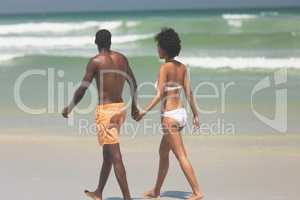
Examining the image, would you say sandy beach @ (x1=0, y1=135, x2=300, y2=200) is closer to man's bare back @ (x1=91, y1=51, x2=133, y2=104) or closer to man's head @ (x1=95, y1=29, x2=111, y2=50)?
man's bare back @ (x1=91, y1=51, x2=133, y2=104)

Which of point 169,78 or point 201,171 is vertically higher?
point 169,78

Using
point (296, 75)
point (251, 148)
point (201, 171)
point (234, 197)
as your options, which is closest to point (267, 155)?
point (251, 148)

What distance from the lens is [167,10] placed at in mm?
33000

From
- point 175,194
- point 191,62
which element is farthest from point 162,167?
point 191,62

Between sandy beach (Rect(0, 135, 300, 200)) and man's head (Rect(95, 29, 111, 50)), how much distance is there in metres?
1.38

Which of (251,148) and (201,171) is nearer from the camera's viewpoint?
(201,171)

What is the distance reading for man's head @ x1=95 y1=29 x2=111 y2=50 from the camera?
5.09 meters

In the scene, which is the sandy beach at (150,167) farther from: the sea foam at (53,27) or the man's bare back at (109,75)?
the sea foam at (53,27)

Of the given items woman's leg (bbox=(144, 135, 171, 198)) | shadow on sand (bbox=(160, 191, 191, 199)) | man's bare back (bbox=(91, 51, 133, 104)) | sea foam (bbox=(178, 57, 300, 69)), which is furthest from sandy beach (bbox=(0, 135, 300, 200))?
sea foam (bbox=(178, 57, 300, 69))

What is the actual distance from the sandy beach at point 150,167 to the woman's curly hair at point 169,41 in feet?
4.27

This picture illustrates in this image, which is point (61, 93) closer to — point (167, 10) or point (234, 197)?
point (234, 197)

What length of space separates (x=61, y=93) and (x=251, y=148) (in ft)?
16.4

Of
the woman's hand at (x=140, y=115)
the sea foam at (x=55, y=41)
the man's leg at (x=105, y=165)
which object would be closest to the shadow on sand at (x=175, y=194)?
the man's leg at (x=105, y=165)

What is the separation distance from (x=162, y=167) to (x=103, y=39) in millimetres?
1219
